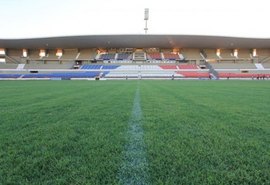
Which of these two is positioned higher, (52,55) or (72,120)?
(52,55)

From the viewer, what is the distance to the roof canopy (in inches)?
1742

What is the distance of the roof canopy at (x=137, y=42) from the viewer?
145 ft

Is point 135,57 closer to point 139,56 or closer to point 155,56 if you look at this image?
point 139,56

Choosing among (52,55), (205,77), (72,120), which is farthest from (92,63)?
(72,120)

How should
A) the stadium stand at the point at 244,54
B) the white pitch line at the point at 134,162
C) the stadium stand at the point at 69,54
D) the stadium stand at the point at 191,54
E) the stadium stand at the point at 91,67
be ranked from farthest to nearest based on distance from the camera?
1. the stadium stand at the point at 69,54
2. the stadium stand at the point at 244,54
3. the stadium stand at the point at 191,54
4. the stadium stand at the point at 91,67
5. the white pitch line at the point at 134,162

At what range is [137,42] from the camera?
47.9 meters

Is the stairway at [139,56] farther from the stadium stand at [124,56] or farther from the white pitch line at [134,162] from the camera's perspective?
the white pitch line at [134,162]

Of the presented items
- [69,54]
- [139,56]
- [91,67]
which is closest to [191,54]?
[139,56]

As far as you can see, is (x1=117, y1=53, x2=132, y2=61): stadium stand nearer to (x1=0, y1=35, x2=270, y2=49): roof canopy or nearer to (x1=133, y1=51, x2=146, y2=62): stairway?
(x1=133, y1=51, x2=146, y2=62): stairway

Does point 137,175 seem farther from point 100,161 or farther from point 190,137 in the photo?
point 190,137

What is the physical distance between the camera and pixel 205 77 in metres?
41.8

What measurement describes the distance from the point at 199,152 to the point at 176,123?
146cm

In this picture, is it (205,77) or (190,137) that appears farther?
(205,77)

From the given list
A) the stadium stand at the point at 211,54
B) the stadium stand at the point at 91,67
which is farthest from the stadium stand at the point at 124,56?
the stadium stand at the point at 211,54
